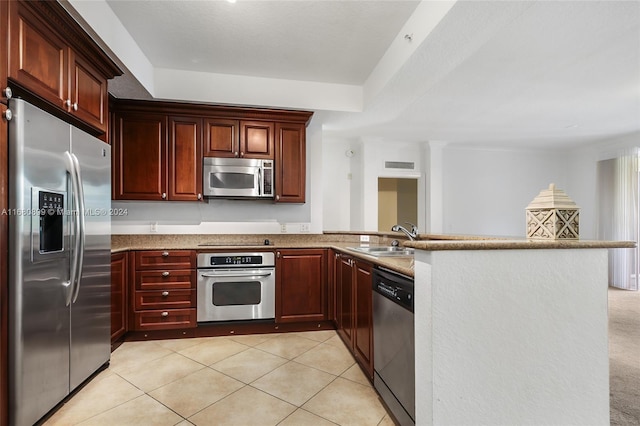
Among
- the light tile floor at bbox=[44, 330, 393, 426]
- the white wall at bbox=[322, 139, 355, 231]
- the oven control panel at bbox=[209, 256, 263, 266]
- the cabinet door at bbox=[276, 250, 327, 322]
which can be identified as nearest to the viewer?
the light tile floor at bbox=[44, 330, 393, 426]

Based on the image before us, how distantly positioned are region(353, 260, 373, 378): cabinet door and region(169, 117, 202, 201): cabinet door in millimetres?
1956

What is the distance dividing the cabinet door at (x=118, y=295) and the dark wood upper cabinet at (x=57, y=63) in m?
1.09

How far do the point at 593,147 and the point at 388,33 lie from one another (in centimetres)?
552

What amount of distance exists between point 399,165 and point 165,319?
4323 millimetres

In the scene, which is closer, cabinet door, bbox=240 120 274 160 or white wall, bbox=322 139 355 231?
cabinet door, bbox=240 120 274 160

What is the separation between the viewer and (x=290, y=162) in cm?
354

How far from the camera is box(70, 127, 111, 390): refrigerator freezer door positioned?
2.00m

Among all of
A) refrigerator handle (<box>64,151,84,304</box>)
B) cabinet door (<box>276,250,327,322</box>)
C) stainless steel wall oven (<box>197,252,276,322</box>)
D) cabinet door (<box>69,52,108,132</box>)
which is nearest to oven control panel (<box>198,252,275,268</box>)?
stainless steel wall oven (<box>197,252,276,322</box>)

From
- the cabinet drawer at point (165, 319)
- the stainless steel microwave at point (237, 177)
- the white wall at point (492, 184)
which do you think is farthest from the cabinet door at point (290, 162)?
the white wall at point (492, 184)

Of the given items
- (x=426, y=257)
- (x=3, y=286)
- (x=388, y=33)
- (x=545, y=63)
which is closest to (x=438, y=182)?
(x=545, y=63)

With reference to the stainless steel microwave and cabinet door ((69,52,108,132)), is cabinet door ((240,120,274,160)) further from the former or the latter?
cabinet door ((69,52,108,132))

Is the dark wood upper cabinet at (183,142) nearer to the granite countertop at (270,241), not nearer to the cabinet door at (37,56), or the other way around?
the granite countertop at (270,241)

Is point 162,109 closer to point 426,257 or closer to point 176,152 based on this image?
point 176,152

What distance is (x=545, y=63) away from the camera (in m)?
2.92
